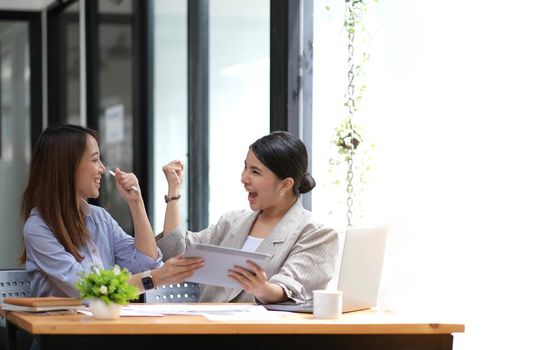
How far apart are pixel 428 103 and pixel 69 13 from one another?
489 cm

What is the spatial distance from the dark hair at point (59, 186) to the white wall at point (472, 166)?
3.55 ft

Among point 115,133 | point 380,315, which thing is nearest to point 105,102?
point 115,133

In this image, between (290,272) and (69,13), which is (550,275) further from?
(69,13)

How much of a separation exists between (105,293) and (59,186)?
802mm

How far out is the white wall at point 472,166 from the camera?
3.14 meters

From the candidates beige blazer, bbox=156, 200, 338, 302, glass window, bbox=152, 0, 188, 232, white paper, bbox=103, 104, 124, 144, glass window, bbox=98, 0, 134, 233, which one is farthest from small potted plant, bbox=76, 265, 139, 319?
white paper, bbox=103, 104, 124, 144

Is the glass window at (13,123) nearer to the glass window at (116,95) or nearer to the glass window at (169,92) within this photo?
the glass window at (116,95)

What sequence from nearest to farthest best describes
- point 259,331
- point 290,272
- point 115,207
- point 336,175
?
1. point 259,331
2. point 290,272
3. point 336,175
4. point 115,207

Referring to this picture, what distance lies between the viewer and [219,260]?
301 cm

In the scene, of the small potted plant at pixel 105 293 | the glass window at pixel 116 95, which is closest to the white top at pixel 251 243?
the small potted plant at pixel 105 293

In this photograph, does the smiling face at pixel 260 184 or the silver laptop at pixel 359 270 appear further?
the smiling face at pixel 260 184

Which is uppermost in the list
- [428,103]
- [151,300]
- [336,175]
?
[428,103]

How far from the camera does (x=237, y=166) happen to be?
5203mm

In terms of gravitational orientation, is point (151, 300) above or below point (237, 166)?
below
